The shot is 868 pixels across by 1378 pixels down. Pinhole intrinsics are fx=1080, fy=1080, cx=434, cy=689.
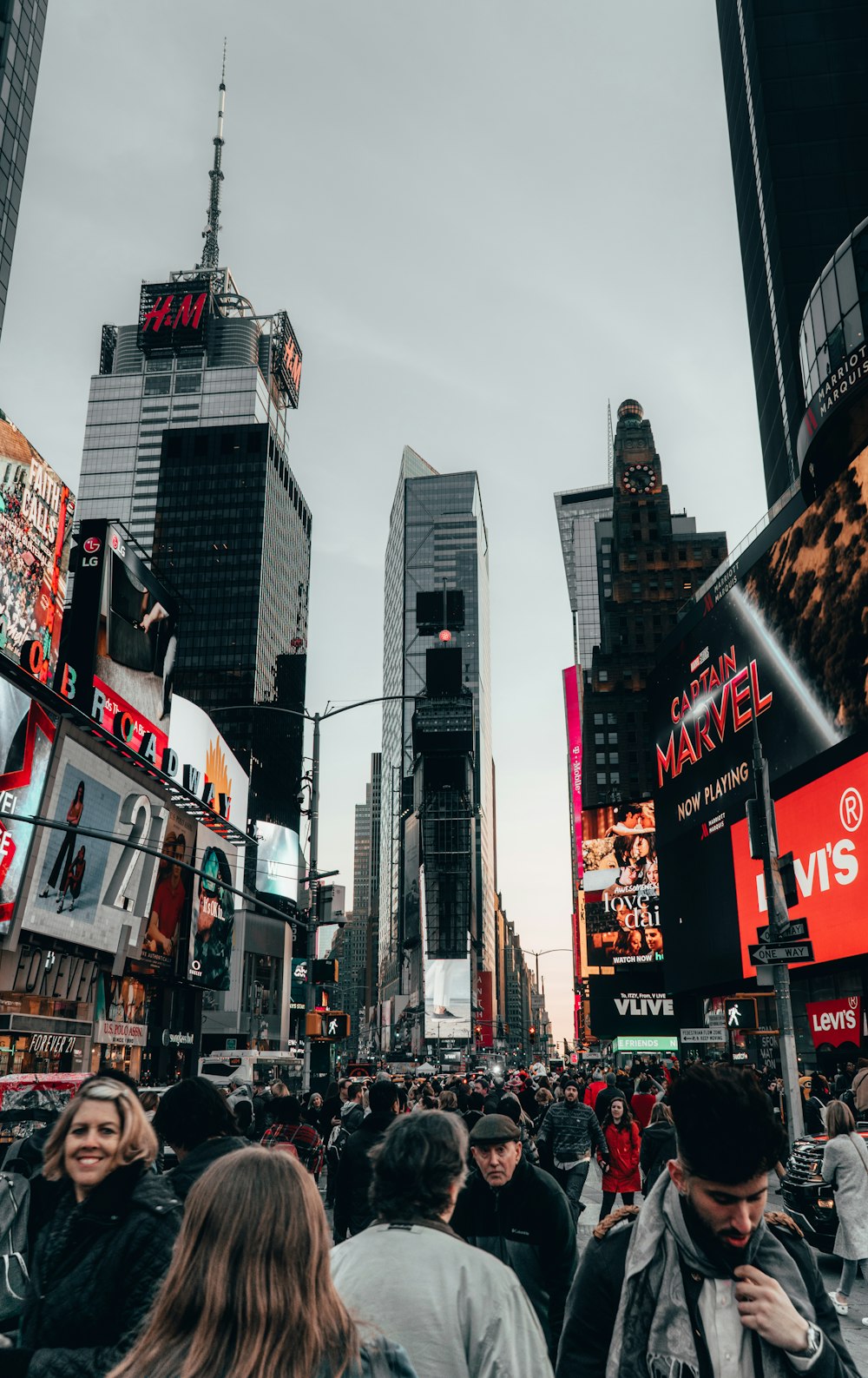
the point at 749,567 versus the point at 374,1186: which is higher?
the point at 749,567

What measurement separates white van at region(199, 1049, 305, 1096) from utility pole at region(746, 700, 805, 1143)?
25119 mm

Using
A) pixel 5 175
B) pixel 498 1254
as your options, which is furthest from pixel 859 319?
pixel 5 175

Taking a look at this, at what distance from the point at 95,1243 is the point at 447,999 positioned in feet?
556

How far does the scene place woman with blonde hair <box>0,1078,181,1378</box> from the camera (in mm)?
3691

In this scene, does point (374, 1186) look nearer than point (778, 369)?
Yes

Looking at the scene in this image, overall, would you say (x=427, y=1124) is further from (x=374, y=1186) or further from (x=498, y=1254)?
(x=498, y=1254)

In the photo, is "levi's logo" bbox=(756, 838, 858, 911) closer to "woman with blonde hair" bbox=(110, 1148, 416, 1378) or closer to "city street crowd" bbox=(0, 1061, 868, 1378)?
"city street crowd" bbox=(0, 1061, 868, 1378)

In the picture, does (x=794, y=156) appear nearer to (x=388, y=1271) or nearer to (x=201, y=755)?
(x=201, y=755)

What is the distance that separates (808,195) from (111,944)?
6587cm

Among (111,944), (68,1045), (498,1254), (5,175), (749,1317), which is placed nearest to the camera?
(749,1317)

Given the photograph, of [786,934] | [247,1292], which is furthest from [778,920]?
[247,1292]

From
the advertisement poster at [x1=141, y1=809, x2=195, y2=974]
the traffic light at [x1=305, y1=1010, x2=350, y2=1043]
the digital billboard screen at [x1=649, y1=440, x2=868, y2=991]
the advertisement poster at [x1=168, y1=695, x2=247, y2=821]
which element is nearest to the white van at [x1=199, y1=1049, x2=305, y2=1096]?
the advertisement poster at [x1=141, y1=809, x2=195, y2=974]

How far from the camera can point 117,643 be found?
5019 centimetres

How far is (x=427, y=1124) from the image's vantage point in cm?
433
